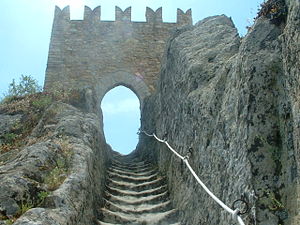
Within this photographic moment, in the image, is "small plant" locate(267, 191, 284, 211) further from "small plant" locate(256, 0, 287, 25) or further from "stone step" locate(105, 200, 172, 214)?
"stone step" locate(105, 200, 172, 214)

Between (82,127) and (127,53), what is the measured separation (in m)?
9.07

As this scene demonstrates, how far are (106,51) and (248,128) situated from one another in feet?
42.1

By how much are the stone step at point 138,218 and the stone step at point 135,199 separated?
1.76 ft

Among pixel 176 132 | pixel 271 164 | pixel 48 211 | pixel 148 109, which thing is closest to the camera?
pixel 271 164

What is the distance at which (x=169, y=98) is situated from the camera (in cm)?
811

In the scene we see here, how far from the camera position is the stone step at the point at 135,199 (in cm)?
633

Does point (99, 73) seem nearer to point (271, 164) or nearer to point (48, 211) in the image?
point (48, 211)

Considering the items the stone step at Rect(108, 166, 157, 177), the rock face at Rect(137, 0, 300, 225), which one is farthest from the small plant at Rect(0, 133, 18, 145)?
the rock face at Rect(137, 0, 300, 225)

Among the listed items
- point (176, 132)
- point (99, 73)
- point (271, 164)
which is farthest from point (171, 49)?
point (99, 73)

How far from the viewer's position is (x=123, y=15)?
53.2 ft

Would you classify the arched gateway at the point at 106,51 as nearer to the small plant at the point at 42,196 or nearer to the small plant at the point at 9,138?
the small plant at the point at 9,138

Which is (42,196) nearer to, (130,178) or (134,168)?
(130,178)

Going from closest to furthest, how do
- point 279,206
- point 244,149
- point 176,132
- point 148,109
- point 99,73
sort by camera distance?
1. point 279,206
2. point 244,149
3. point 176,132
4. point 148,109
5. point 99,73

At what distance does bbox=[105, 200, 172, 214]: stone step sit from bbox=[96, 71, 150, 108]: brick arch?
29.7 ft
